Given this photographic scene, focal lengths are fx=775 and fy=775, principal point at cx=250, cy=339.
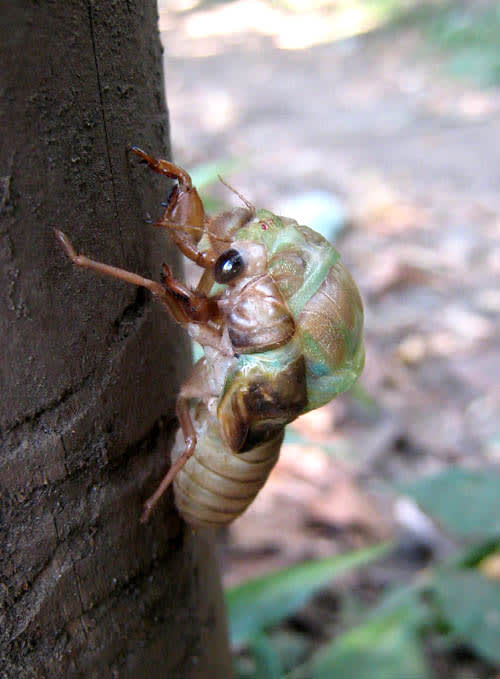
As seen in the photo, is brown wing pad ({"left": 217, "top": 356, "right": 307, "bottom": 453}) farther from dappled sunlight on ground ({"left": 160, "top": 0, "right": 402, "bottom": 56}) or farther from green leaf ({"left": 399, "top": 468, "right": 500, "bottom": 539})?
dappled sunlight on ground ({"left": 160, "top": 0, "right": 402, "bottom": 56})

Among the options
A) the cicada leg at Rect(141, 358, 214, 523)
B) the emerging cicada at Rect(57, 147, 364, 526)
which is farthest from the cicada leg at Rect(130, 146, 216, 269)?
the cicada leg at Rect(141, 358, 214, 523)

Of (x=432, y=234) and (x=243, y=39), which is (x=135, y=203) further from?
(x=243, y=39)

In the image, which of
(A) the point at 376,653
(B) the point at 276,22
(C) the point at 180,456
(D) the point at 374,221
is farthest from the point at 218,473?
(B) the point at 276,22

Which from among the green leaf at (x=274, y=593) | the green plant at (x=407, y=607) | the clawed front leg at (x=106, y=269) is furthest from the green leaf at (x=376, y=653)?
the clawed front leg at (x=106, y=269)

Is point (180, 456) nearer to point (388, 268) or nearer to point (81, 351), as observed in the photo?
point (81, 351)

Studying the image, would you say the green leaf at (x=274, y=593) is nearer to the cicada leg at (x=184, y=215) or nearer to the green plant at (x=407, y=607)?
the green plant at (x=407, y=607)
